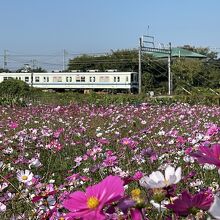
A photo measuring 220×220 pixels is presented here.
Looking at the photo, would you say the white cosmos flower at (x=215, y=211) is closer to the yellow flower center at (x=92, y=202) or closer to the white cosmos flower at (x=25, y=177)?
the yellow flower center at (x=92, y=202)

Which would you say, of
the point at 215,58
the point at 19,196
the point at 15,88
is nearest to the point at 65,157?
the point at 19,196

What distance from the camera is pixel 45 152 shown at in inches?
172

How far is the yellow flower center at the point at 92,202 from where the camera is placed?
612 millimetres

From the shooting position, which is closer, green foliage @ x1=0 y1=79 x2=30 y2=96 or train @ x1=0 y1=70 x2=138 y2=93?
green foliage @ x1=0 y1=79 x2=30 y2=96

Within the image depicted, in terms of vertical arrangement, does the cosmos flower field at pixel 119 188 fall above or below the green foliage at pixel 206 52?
below

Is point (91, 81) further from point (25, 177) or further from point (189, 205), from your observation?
point (189, 205)

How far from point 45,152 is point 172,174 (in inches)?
146

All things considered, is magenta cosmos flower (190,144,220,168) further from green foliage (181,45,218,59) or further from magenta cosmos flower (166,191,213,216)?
green foliage (181,45,218,59)

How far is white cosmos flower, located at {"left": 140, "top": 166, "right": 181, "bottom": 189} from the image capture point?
69 cm

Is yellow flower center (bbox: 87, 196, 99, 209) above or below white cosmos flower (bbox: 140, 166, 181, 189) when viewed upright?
below

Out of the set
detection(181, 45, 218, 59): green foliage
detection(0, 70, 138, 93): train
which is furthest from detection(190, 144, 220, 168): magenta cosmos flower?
detection(181, 45, 218, 59): green foliage

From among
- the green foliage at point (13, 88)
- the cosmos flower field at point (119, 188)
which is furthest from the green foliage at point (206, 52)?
the cosmos flower field at point (119, 188)

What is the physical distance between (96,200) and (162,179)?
0.13 metres

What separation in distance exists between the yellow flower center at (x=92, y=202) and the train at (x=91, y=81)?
1673 inches
